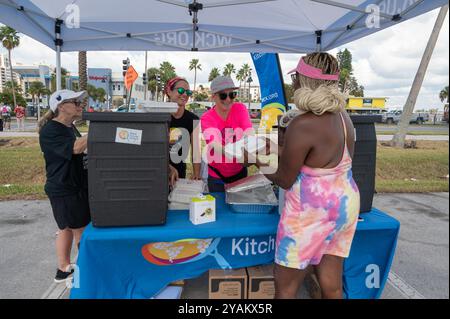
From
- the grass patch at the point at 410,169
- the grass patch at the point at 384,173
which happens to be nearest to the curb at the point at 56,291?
the grass patch at the point at 384,173

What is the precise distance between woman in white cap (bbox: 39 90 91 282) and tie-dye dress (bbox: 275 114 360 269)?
1.29 meters

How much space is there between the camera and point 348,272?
1.96 m

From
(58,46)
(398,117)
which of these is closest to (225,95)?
(58,46)

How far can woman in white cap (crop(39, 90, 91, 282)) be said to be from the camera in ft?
6.36

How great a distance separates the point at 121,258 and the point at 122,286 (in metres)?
0.18

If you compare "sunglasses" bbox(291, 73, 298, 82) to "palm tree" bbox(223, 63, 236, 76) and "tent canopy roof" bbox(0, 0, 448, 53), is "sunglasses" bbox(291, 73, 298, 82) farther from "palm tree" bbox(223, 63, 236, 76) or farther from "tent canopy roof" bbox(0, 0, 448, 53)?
"palm tree" bbox(223, 63, 236, 76)

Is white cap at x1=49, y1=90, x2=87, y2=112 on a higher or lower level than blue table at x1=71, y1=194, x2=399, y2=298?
higher

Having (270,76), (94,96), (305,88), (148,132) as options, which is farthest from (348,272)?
(94,96)

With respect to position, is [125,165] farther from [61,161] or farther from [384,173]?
[384,173]

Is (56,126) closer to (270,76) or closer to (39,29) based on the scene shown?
(39,29)

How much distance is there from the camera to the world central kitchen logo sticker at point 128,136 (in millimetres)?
1482

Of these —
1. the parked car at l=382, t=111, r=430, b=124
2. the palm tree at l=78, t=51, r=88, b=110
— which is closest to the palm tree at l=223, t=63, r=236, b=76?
the parked car at l=382, t=111, r=430, b=124

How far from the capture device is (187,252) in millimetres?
1839

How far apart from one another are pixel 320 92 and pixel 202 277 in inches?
63.8
